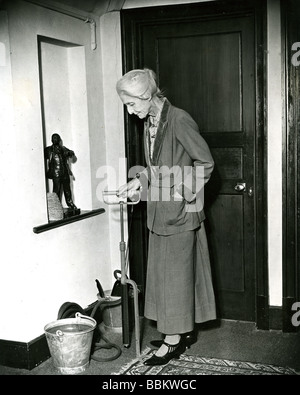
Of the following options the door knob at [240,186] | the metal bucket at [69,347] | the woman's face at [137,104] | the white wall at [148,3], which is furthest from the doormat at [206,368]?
the white wall at [148,3]

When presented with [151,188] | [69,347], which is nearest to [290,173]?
[151,188]

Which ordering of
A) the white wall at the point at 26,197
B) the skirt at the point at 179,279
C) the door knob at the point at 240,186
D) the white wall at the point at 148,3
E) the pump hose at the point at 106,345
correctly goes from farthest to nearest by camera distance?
the door knob at the point at 240,186 → the white wall at the point at 148,3 → the pump hose at the point at 106,345 → the skirt at the point at 179,279 → the white wall at the point at 26,197

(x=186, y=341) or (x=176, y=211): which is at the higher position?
(x=176, y=211)

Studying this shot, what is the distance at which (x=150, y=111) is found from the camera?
3457 millimetres

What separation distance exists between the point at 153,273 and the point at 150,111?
1.01m

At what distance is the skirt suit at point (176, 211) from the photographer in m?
3.39

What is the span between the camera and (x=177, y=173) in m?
3.45

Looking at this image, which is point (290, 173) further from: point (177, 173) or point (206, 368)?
point (206, 368)

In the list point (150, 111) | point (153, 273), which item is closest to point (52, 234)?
point (153, 273)

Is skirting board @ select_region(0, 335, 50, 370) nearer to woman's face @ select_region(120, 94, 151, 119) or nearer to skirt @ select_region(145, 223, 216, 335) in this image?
skirt @ select_region(145, 223, 216, 335)

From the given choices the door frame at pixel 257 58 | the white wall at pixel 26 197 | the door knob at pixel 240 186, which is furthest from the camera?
the door knob at pixel 240 186

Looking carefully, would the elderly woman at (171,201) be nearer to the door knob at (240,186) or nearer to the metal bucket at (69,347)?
the metal bucket at (69,347)

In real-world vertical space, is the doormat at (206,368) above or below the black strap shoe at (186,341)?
below

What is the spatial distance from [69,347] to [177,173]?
121 cm
